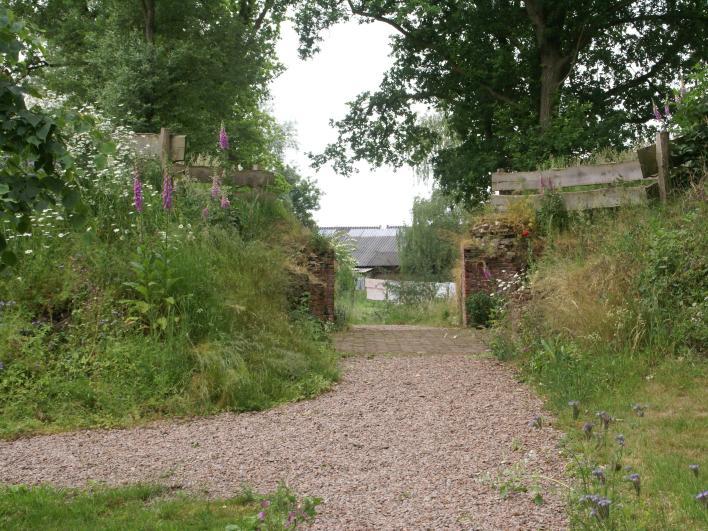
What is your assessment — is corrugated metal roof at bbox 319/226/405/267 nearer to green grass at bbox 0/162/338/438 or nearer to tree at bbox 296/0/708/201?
tree at bbox 296/0/708/201

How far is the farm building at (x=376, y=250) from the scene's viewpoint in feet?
146

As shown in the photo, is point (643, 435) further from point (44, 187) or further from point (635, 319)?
point (44, 187)

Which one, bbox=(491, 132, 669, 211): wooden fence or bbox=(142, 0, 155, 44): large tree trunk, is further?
bbox=(142, 0, 155, 44): large tree trunk

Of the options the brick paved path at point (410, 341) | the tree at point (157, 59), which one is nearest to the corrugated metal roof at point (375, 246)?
the tree at point (157, 59)

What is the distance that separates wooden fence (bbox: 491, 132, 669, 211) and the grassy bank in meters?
1.13

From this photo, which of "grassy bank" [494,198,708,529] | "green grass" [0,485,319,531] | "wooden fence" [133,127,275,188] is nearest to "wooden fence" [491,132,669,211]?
"grassy bank" [494,198,708,529]

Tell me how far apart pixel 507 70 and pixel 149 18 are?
387 inches

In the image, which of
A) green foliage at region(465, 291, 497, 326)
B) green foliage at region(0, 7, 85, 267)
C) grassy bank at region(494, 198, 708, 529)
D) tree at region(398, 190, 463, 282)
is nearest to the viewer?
green foliage at region(0, 7, 85, 267)

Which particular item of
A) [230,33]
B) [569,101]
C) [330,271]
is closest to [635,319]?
[330,271]

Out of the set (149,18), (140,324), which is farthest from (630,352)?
(149,18)

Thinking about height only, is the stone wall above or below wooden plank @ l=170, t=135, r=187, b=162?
below

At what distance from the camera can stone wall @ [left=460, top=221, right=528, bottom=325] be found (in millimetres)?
→ 13867

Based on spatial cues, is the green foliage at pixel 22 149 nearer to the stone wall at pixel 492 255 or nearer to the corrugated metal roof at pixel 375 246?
the stone wall at pixel 492 255

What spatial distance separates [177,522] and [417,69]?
60.7 ft
